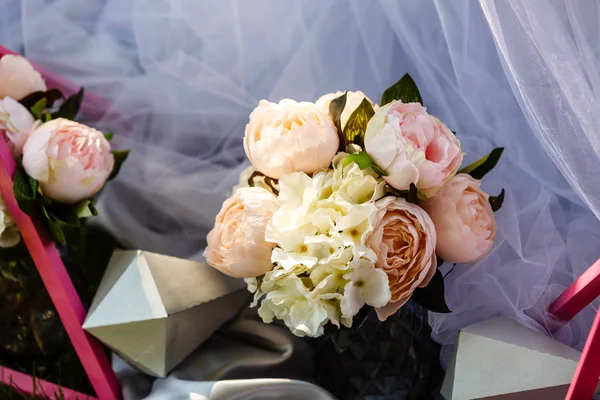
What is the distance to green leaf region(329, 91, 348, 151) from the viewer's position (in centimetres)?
64

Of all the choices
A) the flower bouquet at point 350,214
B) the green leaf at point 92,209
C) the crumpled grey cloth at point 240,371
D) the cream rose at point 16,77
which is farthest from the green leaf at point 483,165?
the cream rose at point 16,77

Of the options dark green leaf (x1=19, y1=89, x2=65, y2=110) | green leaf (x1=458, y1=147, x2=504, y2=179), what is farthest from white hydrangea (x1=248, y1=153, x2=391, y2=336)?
dark green leaf (x1=19, y1=89, x2=65, y2=110)

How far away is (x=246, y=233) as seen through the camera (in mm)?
628

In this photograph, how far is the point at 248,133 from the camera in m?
0.65

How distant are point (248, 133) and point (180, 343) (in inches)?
10.1

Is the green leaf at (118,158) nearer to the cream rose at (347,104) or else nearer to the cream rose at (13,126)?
the cream rose at (13,126)

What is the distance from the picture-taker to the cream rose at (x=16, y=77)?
770 millimetres

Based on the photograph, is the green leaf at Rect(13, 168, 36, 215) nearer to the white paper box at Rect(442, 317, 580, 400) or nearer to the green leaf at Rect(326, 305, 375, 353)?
the green leaf at Rect(326, 305, 375, 353)

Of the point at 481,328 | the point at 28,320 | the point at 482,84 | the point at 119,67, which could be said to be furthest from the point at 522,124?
the point at 28,320

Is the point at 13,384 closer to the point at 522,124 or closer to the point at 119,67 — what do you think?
the point at 119,67

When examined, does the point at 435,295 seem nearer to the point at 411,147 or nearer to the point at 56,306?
the point at 411,147

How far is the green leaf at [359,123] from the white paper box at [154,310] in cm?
25

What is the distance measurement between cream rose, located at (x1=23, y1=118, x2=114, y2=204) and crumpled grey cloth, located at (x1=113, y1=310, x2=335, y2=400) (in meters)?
0.21

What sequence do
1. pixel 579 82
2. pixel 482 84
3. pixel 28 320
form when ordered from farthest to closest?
pixel 28 320
pixel 482 84
pixel 579 82
